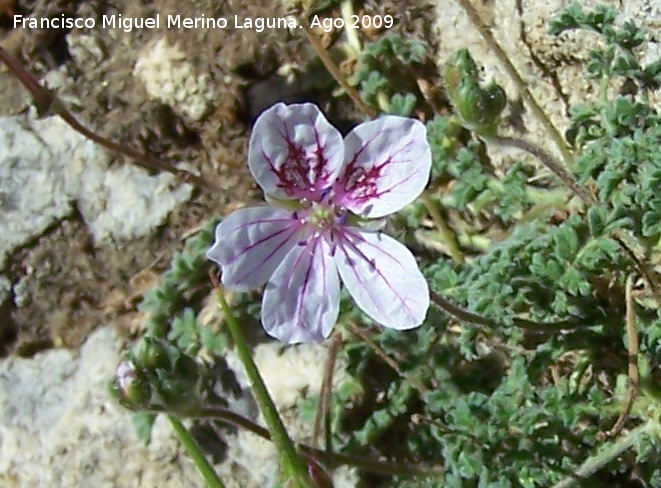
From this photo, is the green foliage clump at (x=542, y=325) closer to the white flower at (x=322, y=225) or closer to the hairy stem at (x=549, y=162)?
the hairy stem at (x=549, y=162)

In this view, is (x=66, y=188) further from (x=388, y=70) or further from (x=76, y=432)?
(x=388, y=70)

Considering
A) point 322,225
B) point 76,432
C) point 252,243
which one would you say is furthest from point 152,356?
point 76,432

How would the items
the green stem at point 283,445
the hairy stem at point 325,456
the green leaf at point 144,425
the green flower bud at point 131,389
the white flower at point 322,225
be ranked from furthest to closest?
the green leaf at point 144,425
the hairy stem at point 325,456
the green flower bud at point 131,389
the white flower at point 322,225
the green stem at point 283,445

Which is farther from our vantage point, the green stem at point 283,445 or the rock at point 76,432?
the rock at point 76,432

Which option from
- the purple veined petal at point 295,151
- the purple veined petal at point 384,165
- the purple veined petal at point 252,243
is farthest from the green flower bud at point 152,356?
the purple veined petal at point 384,165

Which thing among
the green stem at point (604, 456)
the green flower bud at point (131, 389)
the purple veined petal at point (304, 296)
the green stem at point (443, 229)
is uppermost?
the purple veined petal at point (304, 296)

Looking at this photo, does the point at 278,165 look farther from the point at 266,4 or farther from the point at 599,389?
the point at 266,4
